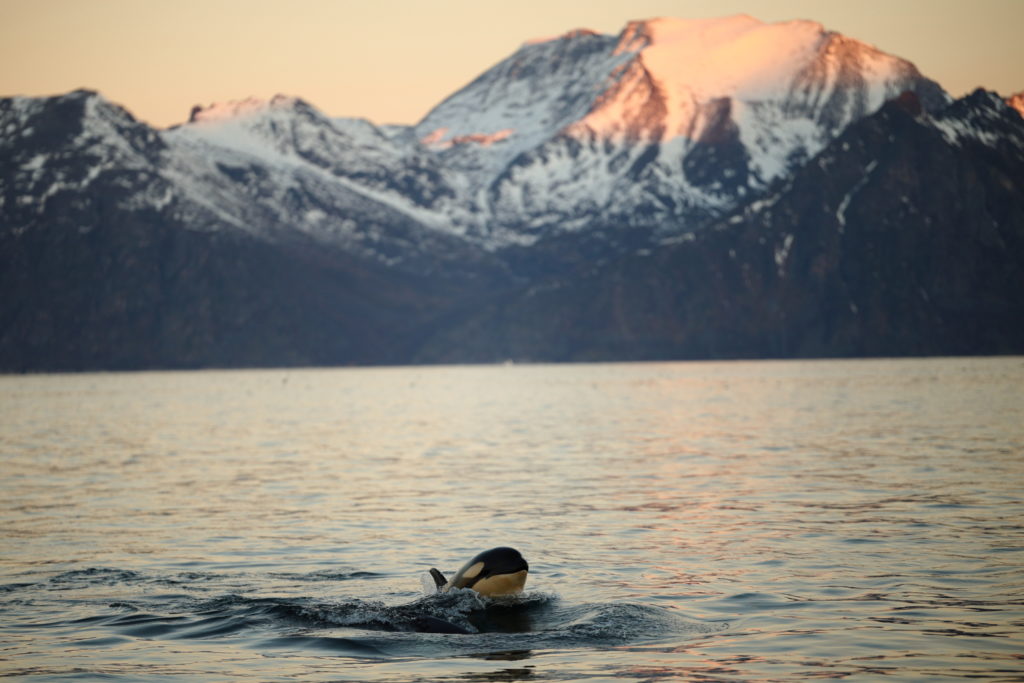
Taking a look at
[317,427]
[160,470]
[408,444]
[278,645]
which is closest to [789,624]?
[278,645]

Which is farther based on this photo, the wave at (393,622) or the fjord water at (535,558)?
the wave at (393,622)

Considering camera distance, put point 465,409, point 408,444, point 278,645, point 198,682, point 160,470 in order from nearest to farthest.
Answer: point 198,682 < point 278,645 < point 160,470 < point 408,444 < point 465,409

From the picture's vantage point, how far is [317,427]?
10794 centimetres

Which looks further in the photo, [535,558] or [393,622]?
[535,558]

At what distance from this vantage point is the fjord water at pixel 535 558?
23922mm

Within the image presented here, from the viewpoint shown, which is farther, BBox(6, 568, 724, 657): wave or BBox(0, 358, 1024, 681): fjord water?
BBox(6, 568, 724, 657): wave

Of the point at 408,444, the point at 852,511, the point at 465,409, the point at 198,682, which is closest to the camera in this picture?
the point at 198,682

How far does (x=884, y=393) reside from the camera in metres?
150

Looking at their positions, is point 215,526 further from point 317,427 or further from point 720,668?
point 317,427

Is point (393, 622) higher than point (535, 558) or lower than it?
higher

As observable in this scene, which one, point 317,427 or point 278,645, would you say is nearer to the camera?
point 278,645

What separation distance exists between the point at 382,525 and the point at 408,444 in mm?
41236

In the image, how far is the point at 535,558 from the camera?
118 ft

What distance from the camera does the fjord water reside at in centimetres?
2392
